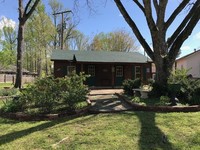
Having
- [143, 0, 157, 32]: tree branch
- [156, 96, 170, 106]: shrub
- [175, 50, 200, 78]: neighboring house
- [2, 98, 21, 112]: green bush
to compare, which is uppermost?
[143, 0, 157, 32]: tree branch

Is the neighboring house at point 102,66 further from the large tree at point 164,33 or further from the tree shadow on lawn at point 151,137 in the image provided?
the tree shadow on lawn at point 151,137

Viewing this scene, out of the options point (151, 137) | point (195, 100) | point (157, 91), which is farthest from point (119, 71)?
point (151, 137)

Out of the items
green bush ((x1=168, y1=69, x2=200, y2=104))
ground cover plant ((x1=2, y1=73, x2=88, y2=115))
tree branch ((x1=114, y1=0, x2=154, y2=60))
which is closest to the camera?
ground cover plant ((x1=2, y1=73, x2=88, y2=115))

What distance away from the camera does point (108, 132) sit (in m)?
5.30

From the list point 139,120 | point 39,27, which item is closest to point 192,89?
point 139,120

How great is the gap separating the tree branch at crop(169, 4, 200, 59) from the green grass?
13.1 feet

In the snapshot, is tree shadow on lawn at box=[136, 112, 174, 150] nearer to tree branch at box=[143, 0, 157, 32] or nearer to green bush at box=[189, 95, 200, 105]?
green bush at box=[189, 95, 200, 105]

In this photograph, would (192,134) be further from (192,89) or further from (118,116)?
(192,89)

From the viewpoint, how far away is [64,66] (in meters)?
19.4

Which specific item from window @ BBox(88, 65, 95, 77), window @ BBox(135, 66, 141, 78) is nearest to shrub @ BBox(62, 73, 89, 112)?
window @ BBox(88, 65, 95, 77)

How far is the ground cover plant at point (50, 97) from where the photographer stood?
Result: 7355 millimetres

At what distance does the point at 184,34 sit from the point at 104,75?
11.0 metres

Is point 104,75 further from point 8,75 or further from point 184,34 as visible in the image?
point 8,75

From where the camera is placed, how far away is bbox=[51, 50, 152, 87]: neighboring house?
19.3 meters
